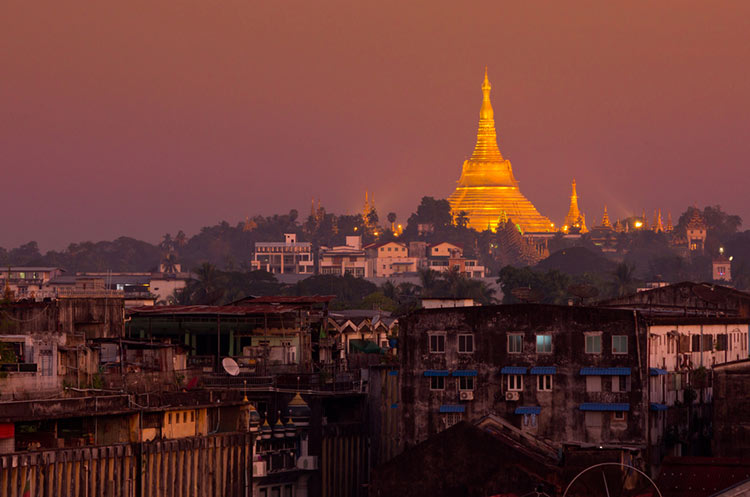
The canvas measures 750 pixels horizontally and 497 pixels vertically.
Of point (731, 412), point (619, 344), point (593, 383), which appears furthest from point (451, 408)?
point (731, 412)

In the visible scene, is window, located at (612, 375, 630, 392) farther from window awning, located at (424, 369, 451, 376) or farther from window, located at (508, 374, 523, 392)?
window awning, located at (424, 369, 451, 376)

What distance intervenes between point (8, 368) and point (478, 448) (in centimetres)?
1232

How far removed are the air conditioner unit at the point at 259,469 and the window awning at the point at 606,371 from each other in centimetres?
998

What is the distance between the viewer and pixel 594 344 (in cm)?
5844

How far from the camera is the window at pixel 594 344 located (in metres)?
58.4

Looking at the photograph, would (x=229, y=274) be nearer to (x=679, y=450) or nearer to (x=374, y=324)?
(x=374, y=324)

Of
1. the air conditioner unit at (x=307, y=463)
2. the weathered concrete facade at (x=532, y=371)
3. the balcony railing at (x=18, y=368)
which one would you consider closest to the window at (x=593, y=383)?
the weathered concrete facade at (x=532, y=371)

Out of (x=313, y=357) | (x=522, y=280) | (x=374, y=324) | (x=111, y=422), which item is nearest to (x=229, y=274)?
(x=522, y=280)

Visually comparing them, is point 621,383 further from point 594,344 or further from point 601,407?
point 594,344

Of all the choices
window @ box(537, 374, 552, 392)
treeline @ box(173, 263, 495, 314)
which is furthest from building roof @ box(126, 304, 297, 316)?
treeline @ box(173, 263, 495, 314)

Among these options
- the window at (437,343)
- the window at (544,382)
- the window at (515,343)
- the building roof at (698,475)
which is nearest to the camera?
the building roof at (698,475)

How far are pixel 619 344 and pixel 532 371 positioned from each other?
2.75 m

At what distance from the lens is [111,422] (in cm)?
4859

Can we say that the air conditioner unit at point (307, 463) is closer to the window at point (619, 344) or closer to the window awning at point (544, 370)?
the window awning at point (544, 370)
